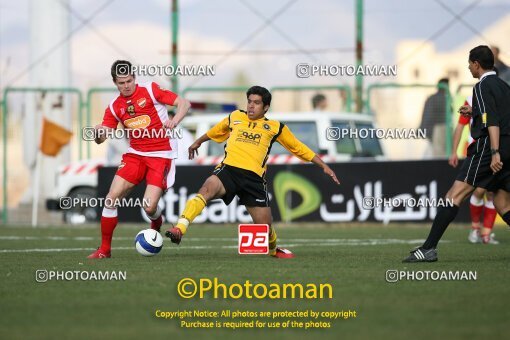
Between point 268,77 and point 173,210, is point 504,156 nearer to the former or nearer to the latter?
point 173,210

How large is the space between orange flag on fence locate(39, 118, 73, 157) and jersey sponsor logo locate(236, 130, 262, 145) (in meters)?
11.9

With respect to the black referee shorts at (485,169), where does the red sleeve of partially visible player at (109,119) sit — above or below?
above

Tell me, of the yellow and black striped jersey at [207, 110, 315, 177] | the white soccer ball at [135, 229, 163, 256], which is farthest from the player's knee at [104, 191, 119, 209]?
the yellow and black striped jersey at [207, 110, 315, 177]

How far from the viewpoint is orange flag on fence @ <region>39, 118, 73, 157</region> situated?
930 inches

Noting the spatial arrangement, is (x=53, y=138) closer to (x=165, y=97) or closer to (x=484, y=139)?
(x=165, y=97)

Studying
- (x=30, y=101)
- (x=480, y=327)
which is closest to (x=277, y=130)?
(x=480, y=327)

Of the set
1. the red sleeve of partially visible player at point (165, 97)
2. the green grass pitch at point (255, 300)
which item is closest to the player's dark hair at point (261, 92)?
the red sleeve of partially visible player at point (165, 97)

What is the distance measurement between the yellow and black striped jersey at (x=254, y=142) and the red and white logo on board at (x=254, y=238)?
2.02ft

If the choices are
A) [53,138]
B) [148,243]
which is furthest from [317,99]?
[148,243]

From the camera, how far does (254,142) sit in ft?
40.5

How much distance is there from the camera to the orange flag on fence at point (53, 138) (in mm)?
23609

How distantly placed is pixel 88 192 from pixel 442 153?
7.20 m

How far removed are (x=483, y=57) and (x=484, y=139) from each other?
2.69 ft

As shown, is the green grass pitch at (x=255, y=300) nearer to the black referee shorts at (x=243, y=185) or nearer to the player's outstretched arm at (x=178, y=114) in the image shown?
the black referee shorts at (x=243, y=185)
